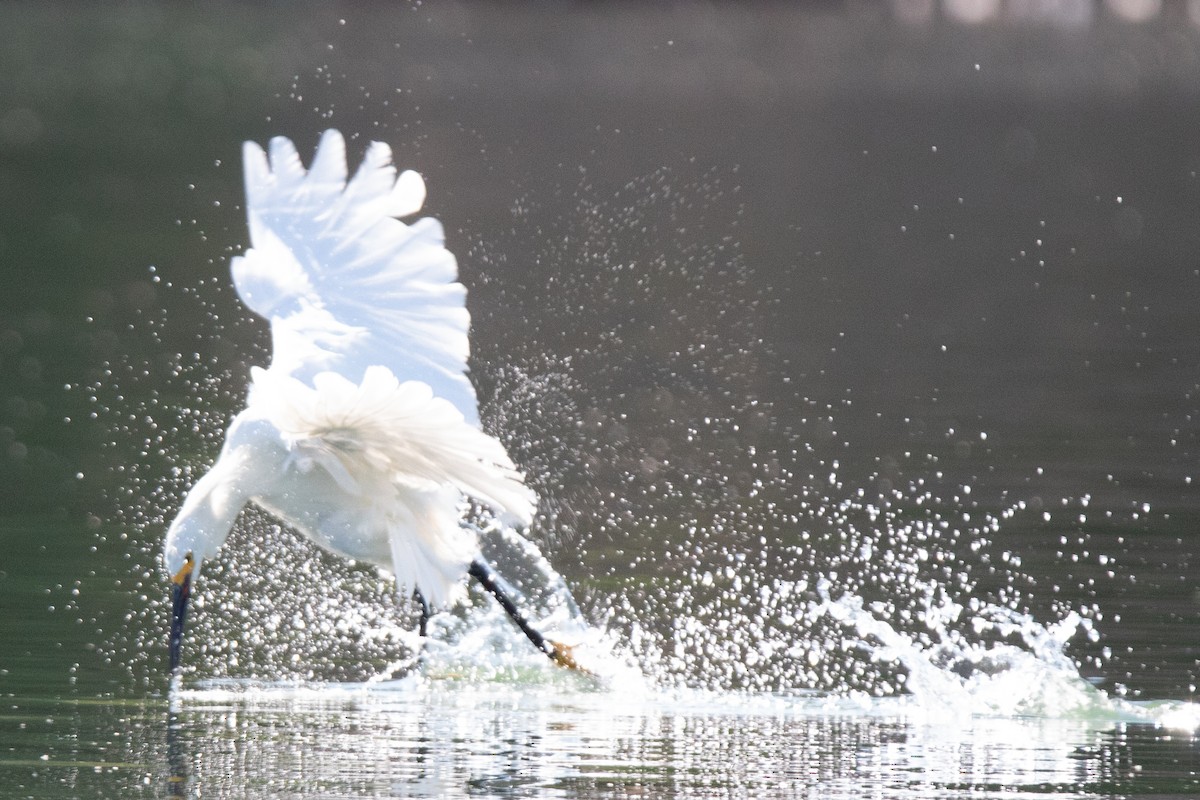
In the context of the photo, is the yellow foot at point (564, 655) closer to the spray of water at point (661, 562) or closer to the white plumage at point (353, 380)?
the spray of water at point (661, 562)

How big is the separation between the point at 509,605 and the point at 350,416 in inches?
62.2

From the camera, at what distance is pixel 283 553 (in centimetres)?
995

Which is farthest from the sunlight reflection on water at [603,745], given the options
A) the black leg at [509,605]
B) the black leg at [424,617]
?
the black leg at [424,617]

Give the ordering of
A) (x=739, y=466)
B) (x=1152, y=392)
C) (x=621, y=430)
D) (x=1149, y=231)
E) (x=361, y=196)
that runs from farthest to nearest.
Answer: (x=1149, y=231) → (x=1152, y=392) → (x=621, y=430) → (x=739, y=466) → (x=361, y=196)

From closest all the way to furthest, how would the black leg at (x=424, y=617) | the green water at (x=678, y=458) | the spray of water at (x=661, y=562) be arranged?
1. the green water at (x=678, y=458)
2. the spray of water at (x=661, y=562)
3. the black leg at (x=424, y=617)

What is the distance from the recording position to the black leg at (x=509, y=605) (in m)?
8.27

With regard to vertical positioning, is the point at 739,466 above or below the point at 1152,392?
below

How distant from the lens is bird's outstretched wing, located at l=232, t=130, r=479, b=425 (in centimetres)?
798

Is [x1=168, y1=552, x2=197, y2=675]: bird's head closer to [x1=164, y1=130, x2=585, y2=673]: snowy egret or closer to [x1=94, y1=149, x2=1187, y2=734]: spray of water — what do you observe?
[x1=164, y1=130, x2=585, y2=673]: snowy egret

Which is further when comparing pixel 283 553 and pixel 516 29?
pixel 516 29

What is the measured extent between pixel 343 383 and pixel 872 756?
2.11 metres

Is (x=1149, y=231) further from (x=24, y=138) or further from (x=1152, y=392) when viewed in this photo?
(x=24, y=138)

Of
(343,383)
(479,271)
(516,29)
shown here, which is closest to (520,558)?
(343,383)

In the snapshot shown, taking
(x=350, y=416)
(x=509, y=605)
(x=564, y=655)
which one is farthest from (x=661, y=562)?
(x=350, y=416)
